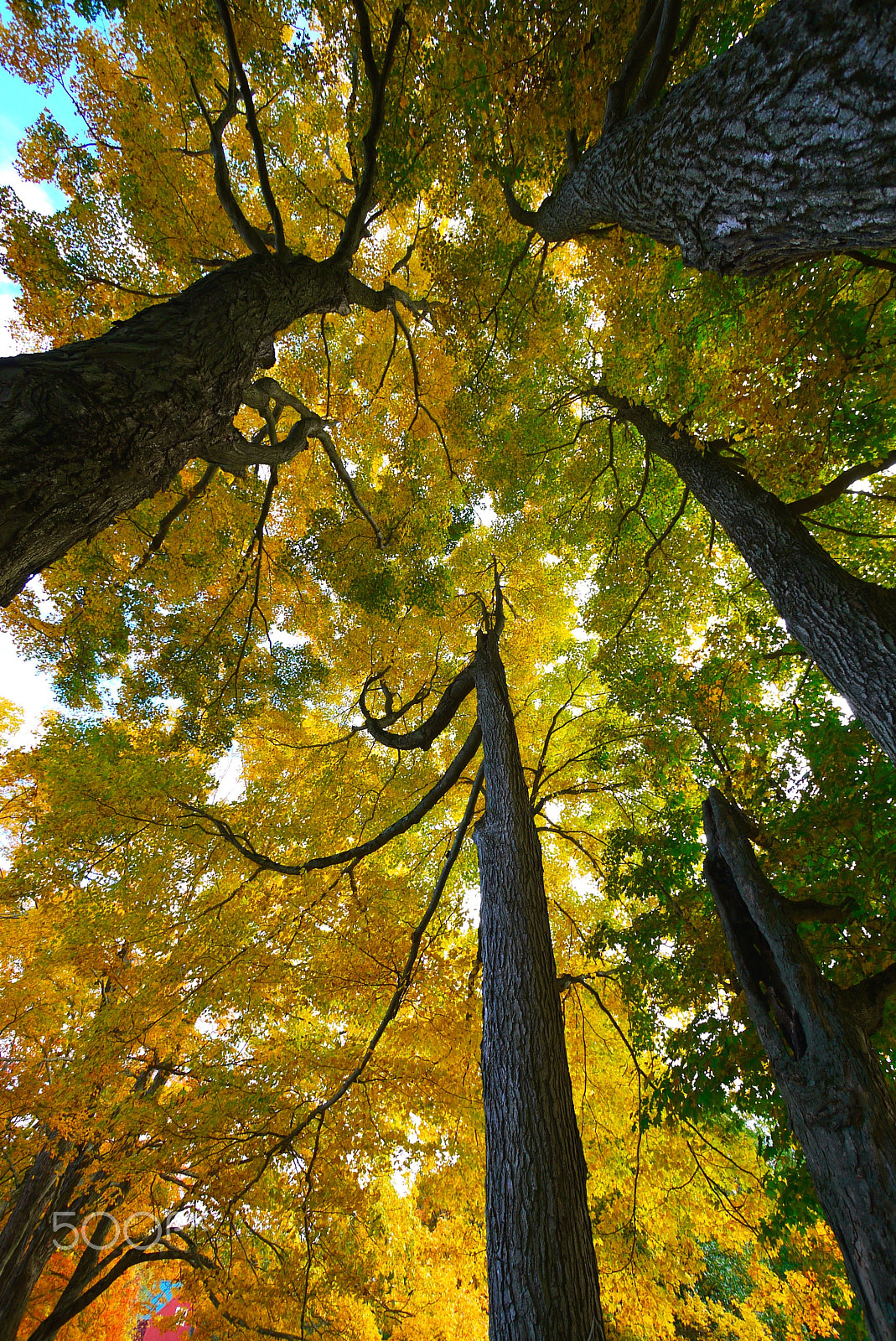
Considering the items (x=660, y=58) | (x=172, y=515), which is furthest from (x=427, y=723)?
(x=660, y=58)

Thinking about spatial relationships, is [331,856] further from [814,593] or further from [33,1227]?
[33,1227]

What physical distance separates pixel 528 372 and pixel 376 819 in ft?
20.7

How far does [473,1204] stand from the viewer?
19.3 ft

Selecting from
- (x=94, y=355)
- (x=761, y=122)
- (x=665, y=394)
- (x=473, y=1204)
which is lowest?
(x=473, y=1204)

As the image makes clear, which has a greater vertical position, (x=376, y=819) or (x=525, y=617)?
(x=525, y=617)

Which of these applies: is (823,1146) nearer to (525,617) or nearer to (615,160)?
(615,160)

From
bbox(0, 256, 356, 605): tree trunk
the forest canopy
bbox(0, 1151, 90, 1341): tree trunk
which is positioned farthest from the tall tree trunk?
bbox(0, 1151, 90, 1341): tree trunk

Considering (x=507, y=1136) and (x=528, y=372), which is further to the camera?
(x=528, y=372)

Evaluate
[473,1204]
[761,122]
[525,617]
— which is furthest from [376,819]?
[761,122]

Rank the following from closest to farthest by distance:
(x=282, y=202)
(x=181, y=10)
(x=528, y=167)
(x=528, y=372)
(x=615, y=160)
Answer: (x=615, y=160) → (x=528, y=167) → (x=181, y=10) → (x=528, y=372) → (x=282, y=202)

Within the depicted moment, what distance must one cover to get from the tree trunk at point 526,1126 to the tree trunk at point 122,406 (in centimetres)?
316

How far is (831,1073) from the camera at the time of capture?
248 cm

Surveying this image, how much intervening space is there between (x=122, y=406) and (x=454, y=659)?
6.17 metres

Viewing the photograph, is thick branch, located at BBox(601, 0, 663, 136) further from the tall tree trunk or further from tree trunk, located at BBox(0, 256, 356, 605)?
the tall tree trunk
